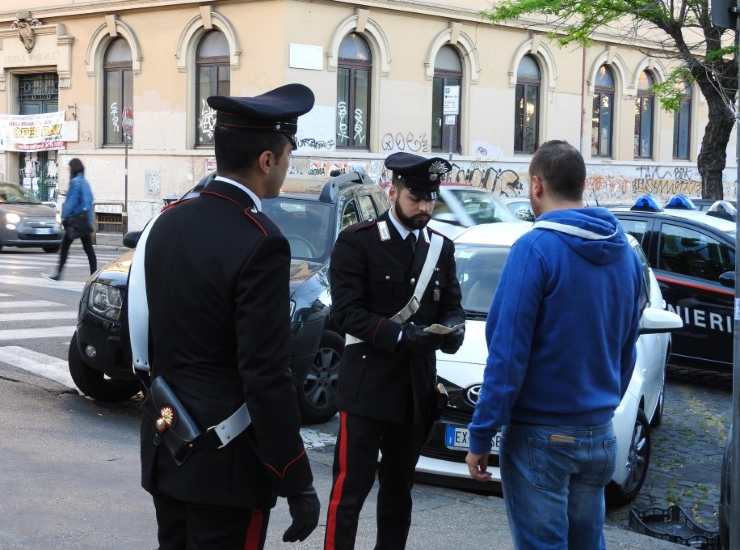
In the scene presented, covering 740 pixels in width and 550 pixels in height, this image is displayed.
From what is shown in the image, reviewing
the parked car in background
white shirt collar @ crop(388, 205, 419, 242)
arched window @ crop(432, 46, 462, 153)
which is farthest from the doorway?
white shirt collar @ crop(388, 205, 419, 242)

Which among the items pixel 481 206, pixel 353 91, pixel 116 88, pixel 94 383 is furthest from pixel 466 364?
pixel 116 88

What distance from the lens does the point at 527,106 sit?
33.3m

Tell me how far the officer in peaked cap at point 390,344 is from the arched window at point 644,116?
33.2 meters

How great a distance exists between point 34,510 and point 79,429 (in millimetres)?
2120

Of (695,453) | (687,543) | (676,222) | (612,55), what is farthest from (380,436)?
(612,55)

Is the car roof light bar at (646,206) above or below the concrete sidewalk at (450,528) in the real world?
above

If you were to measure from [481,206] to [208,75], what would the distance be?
14235 mm

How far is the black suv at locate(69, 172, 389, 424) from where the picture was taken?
8344mm

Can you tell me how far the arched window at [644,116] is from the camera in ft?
121

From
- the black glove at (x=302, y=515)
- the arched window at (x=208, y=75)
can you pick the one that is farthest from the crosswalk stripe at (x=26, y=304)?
the arched window at (x=208, y=75)

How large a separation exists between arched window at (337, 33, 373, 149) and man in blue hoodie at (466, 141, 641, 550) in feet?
81.8

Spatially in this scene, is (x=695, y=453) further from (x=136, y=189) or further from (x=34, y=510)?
(x=136, y=189)

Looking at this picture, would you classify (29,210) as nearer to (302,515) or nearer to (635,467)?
(635,467)

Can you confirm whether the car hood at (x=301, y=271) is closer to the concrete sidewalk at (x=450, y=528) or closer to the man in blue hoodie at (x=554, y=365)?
the concrete sidewalk at (x=450, y=528)
